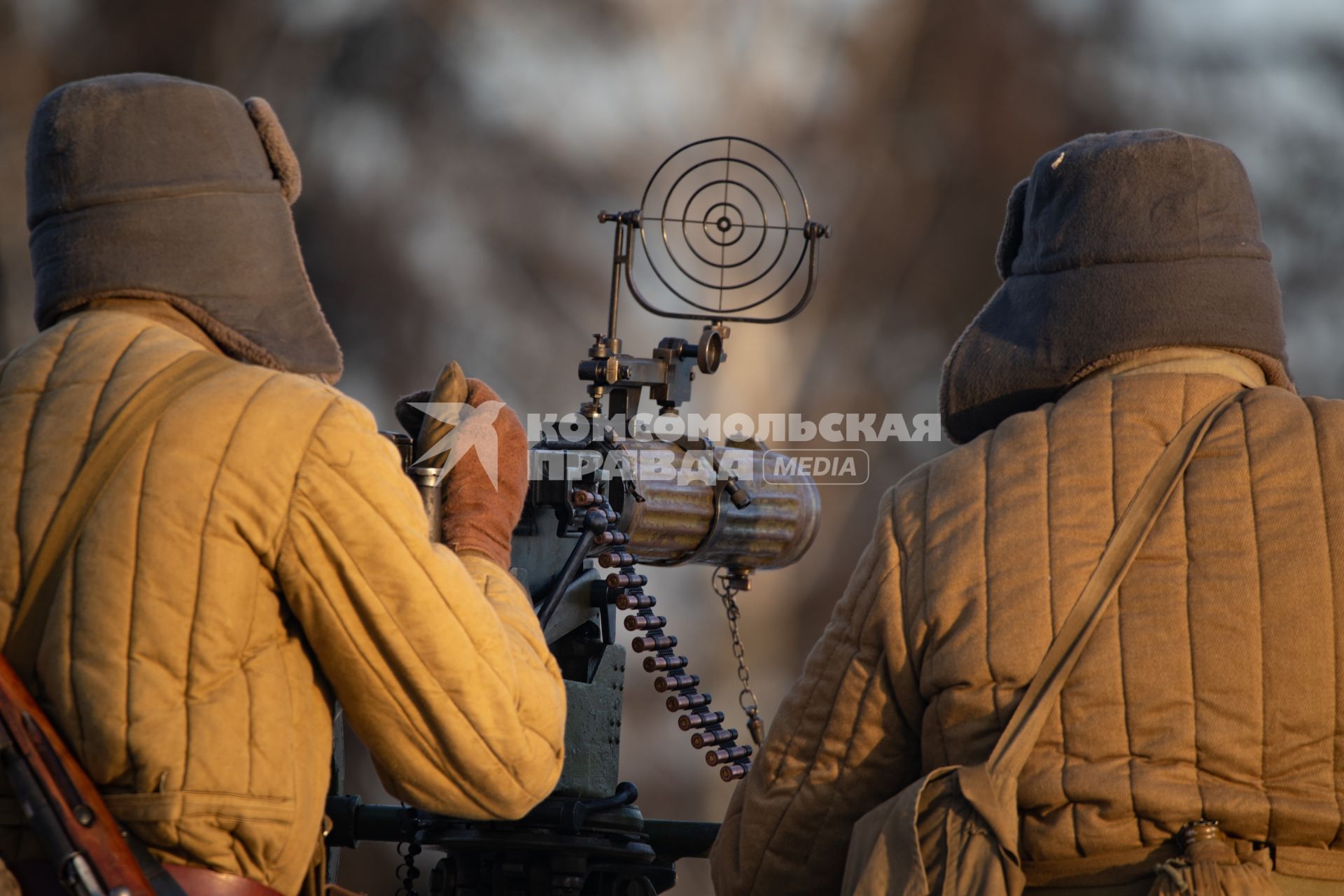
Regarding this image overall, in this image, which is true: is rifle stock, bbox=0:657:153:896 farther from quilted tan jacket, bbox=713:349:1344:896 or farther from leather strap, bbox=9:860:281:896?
quilted tan jacket, bbox=713:349:1344:896

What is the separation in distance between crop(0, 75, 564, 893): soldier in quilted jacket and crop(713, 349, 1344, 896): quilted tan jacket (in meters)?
0.40

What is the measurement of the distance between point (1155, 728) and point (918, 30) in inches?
301

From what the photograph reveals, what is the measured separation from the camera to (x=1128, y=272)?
2162mm

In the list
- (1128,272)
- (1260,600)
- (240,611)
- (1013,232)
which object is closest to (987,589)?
(1260,600)

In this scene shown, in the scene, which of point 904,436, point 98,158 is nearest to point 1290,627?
point 98,158

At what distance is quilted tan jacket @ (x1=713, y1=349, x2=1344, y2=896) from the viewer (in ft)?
6.36

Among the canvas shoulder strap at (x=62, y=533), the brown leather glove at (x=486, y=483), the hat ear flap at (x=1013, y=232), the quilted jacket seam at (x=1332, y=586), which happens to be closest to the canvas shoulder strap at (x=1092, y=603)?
the quilted jacket seam at (x=1332, y=586)

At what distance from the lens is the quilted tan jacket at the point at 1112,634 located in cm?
194

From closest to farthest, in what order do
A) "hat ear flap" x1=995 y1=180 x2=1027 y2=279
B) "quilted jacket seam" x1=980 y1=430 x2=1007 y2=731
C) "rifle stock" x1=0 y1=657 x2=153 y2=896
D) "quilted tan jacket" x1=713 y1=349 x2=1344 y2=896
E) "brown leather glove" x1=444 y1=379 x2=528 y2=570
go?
1. "rifle stock" x1=0 y1=657 x2=153 y2=896
2. "quilted tan jacket" x1=713 y1=349 x2=1344 y2=896
3. "quilted jacket seam" x1=980 y1=430 x2=1007 y2=731
4. "brown leather glove" x1=444 y1=379 x2=528 y2=570
5. "hat ear flap" x1=995 y1=180 x2=1027 y2=279

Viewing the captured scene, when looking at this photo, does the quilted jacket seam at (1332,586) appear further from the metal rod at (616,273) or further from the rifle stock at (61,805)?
the metal rod at (616,273)

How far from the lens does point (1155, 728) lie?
76.9 inches

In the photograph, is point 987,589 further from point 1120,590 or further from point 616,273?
point 616,273

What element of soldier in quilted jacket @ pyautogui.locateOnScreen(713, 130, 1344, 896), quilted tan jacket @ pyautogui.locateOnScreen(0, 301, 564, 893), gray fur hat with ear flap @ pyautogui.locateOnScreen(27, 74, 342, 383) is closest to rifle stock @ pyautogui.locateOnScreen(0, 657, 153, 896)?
quilted tan jacket @ pyautogui.locateOnScreen(0, 301, 564, 893)

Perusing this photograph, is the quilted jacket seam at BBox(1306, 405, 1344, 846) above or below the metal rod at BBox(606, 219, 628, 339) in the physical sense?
below
